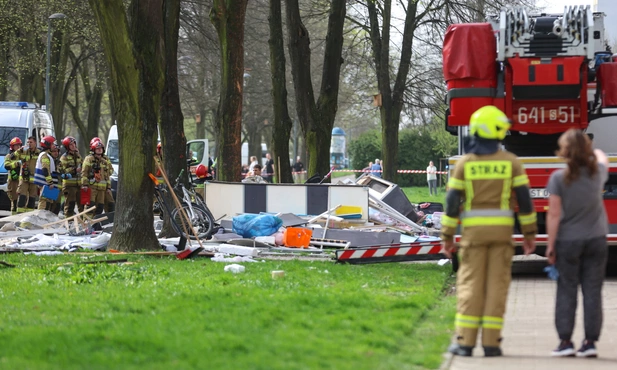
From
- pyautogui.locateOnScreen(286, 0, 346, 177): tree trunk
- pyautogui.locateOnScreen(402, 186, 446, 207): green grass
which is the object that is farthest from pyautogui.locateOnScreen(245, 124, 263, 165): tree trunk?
pyautogui.locateOnScreen(286, 0, 346, 177): tree trunk

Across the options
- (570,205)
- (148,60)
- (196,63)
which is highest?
(196,63)

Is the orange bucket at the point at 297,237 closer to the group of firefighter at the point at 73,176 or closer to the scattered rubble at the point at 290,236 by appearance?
the scattered rubble at the point at 290,236

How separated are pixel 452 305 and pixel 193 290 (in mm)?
2621

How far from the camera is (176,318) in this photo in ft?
29.4

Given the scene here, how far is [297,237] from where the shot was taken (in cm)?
1702

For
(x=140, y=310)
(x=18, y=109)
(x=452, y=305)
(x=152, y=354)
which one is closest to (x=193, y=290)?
(x=140, y=310)

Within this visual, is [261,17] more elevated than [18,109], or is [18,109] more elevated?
[261,17]

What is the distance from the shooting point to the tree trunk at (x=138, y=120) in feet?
50.5

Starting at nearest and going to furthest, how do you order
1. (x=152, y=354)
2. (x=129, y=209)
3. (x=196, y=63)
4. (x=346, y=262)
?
(x=152, y=354)
(x=346, y=262)
(x=129, y=209)
(x=196, y=63)

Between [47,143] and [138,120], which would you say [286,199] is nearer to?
[138,120]

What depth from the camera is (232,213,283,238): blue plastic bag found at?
17.9 metres

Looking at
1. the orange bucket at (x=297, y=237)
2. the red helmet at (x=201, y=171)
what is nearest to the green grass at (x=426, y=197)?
the red helmet at (x=201, y=171)

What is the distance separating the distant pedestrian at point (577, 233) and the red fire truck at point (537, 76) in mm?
5190

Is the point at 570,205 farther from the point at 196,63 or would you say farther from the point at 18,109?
the point at 196,63
